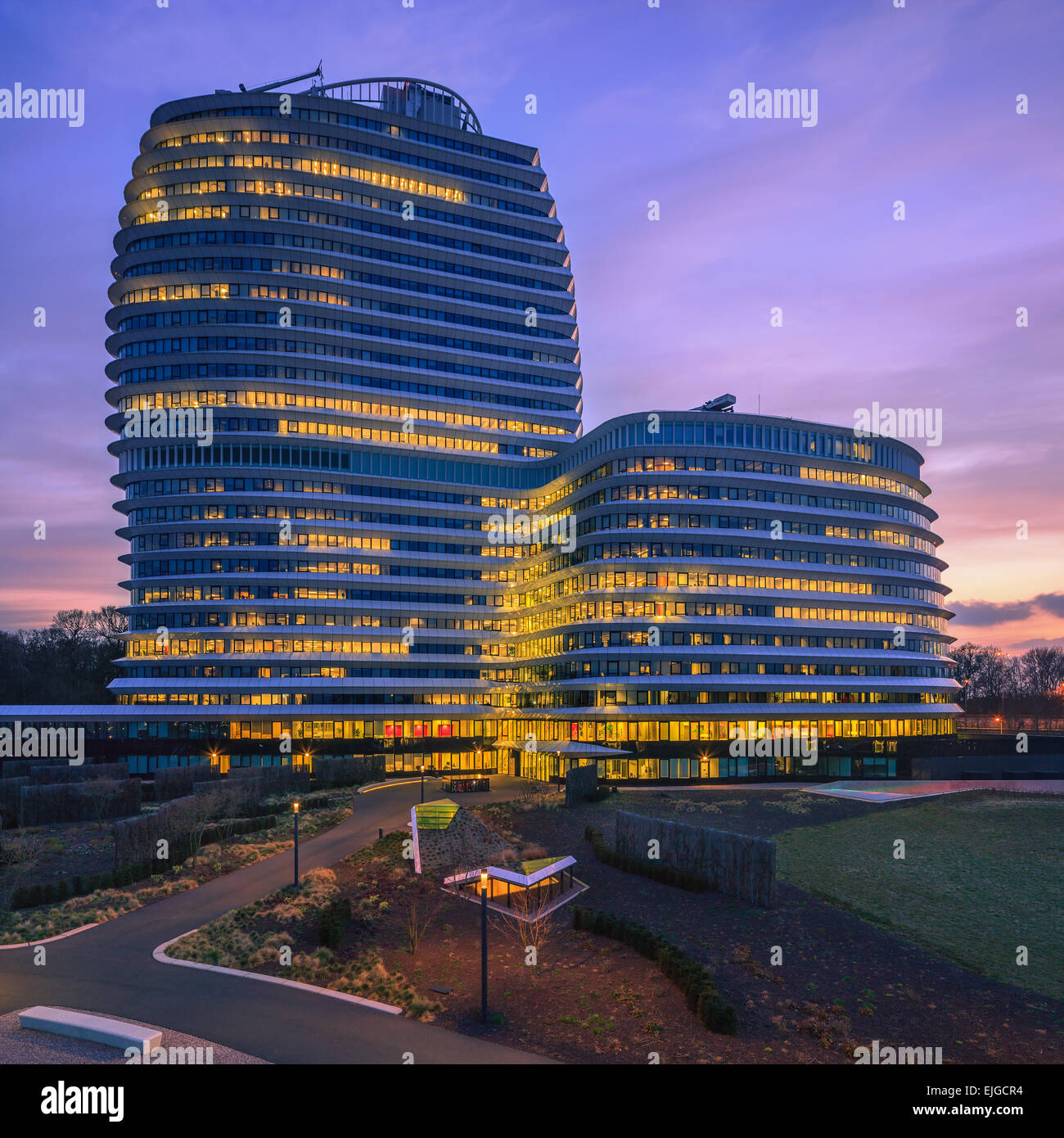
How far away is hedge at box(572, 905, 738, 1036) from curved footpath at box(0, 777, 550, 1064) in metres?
4.48

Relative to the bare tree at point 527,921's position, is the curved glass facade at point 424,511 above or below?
above

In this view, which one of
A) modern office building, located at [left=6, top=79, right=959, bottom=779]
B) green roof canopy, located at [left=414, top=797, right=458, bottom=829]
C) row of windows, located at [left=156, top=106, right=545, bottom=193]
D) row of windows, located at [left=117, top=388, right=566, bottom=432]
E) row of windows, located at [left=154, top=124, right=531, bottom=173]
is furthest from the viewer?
row of windows, located at [left=156, top=106, right=545, bottom=193]

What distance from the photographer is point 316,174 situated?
96875 millimetres

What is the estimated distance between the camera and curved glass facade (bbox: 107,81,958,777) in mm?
78688

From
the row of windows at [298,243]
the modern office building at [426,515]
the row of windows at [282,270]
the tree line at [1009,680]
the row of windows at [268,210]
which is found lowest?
the tree line at [1009,680]

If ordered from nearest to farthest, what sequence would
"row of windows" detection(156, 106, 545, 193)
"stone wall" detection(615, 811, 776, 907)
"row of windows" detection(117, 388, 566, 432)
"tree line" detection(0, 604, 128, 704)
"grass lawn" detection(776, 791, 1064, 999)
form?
1. "grass lawn" detection(776, 791, 1064, 999)
2. "stone wall" detection(615, 811, 776, 907)
3. "row of windows" detection(117, 388, 566, 432)
4. "row of windows" detection(156, 106, 545, 193)
5. "tree line" detection(0, 604, 128, 704)

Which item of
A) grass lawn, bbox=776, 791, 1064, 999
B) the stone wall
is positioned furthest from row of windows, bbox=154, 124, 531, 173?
grass lawn, bbox=776, 791, 1064, 999

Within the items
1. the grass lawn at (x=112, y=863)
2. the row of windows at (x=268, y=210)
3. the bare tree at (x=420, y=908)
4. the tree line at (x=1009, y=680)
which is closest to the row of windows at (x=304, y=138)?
the row of windows at (x=268, y=210)

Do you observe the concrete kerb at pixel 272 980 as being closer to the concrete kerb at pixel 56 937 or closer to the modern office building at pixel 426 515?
the concrete kerb at pixel 56 937

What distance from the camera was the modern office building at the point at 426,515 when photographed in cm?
7856

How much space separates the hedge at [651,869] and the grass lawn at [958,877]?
4842 mm

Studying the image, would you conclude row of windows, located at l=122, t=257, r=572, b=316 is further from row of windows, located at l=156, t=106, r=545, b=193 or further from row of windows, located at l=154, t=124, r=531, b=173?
row of windows, located at l=156, t=106, r=545, b=193

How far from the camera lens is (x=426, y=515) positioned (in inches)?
3787
